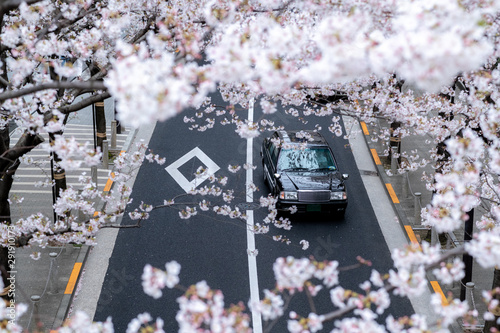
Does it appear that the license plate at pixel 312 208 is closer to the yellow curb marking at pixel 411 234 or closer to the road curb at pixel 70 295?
the yellow curb marking at pixel 411 234

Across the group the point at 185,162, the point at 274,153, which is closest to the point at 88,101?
the point at 274,153

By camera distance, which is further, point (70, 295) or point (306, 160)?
point (306, 160)

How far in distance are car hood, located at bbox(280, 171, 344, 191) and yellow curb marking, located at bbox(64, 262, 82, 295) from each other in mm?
4620

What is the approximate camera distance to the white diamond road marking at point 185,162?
12376mm

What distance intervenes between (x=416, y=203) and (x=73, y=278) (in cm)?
736

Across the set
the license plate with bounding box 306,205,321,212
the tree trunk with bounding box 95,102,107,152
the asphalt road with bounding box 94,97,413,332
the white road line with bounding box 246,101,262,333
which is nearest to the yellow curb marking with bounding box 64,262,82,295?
the asphalt road with bounding box 94,97,413,332

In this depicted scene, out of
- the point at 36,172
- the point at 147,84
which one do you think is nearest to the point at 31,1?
the point at 147,84

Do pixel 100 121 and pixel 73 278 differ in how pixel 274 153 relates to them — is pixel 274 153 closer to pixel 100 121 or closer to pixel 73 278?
pixel 100 121

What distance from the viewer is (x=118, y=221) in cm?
1116

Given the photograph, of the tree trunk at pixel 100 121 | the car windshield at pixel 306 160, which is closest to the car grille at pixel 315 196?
the car windshield at pixel 306 160

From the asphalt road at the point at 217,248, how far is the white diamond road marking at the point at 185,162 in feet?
0.37

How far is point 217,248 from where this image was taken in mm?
10266

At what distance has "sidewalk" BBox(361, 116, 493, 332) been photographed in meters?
8.91

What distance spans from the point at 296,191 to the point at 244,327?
7354 millimetres
